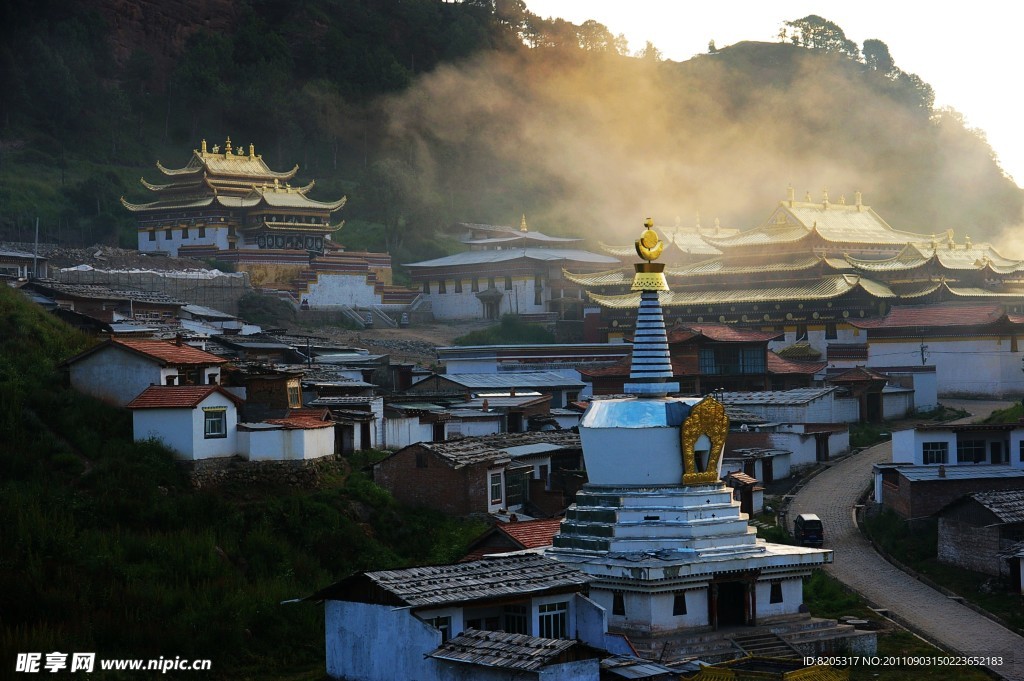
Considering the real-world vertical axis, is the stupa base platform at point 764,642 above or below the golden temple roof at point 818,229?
below

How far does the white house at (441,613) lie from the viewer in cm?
2320

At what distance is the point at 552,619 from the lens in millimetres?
25188

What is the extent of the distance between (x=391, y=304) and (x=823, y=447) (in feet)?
108

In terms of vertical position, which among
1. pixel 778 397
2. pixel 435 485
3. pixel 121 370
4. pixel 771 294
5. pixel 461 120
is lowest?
pixel 435 485

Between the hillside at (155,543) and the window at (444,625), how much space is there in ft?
8.83

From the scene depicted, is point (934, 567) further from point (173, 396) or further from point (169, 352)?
point (169, 352)

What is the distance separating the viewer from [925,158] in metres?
123

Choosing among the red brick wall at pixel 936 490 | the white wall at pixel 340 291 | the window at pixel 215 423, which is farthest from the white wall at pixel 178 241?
the red brick wall at pixel 936 490

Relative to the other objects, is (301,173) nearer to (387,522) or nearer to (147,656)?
(387,522)

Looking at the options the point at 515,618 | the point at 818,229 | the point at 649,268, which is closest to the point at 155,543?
the point at 515,618

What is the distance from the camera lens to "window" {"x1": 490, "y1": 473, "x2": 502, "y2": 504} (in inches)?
1384

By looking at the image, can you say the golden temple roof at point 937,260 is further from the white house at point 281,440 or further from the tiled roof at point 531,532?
the tiled roof at point 531,532

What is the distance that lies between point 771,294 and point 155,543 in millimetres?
40322

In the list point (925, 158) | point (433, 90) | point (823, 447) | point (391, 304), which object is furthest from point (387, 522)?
point (925, 158)
